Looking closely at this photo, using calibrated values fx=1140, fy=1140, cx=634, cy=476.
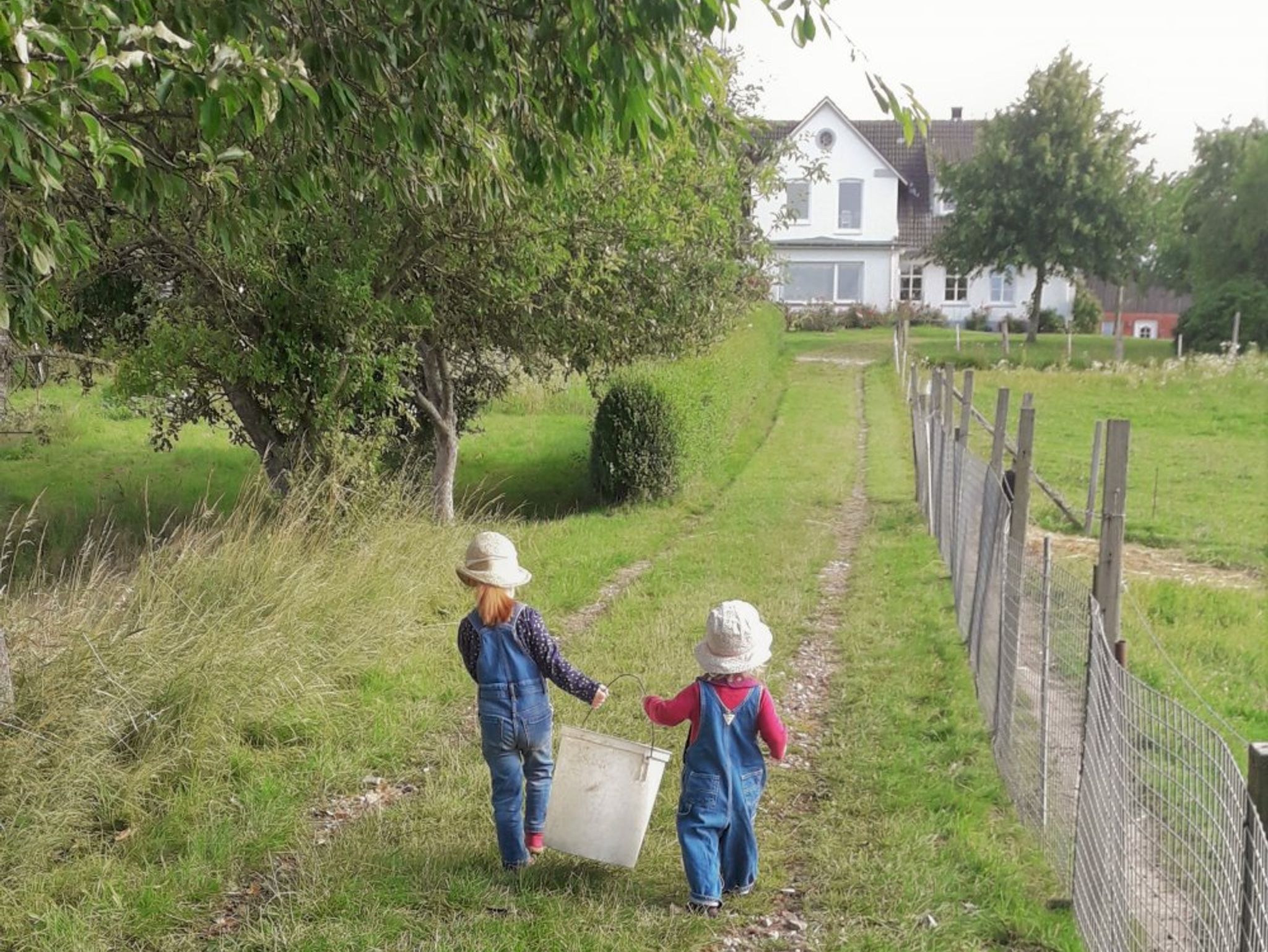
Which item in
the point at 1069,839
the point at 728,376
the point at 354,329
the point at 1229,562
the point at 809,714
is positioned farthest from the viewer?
the point at 728,376

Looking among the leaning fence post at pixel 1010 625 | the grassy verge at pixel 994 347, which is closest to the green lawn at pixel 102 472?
the leaning fence post at pixel 1010 625

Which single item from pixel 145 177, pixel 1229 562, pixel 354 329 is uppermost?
pixel 145 177

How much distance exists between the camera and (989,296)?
4984 cm

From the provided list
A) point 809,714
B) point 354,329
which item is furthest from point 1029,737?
point 354,329

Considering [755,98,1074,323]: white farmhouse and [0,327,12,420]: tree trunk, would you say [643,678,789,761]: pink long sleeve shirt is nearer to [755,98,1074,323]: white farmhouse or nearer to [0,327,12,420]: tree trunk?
[0,327,12,420]: tree trunk

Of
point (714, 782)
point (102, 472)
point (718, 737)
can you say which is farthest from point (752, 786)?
point (102, 472)

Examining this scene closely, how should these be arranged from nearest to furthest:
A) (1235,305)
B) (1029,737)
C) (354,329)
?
(1029,737) → (354,329) → (1235,305)

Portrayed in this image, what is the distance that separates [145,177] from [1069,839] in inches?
183

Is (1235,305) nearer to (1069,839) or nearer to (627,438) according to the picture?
(627,438)

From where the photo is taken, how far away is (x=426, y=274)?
35.1 feet

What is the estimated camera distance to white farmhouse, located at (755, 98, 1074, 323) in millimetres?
47906

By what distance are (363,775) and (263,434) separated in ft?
19.5

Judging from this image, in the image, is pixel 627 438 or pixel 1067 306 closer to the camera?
pixel 627 438

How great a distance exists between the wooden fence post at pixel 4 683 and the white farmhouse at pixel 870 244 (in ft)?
142
